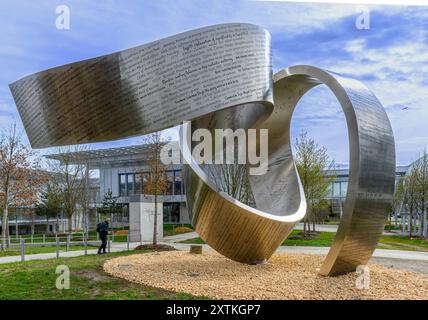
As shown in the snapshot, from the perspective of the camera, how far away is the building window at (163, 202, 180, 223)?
48.4 metres

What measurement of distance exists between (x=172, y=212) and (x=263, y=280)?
39.6 meters

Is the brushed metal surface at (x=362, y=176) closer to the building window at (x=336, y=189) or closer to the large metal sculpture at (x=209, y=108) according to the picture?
the large metal sculpture at (x=209, y=108)

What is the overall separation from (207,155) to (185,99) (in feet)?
16.0

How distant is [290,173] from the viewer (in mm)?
13281

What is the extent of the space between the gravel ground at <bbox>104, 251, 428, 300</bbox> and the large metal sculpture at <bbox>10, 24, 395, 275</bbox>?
1.99 ft

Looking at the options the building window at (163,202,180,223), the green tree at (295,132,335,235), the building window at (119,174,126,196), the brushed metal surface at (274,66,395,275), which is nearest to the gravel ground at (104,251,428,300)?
the brushed metal surface at (274,66,395,275)

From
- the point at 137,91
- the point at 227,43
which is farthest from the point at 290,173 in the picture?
the point at 137,91

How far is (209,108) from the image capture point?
900cm

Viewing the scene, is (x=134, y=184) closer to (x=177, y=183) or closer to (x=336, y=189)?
(x=177, y=183)

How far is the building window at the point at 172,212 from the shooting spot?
48438 millimetres

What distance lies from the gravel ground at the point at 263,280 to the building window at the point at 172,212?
116 ft

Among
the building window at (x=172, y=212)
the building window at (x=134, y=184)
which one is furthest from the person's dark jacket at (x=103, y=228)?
the building window at (x=172, y=212)

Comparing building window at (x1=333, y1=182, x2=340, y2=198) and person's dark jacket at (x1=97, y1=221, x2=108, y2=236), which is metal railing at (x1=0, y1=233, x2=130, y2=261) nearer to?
person's dark jacket at (x1=97, y1=221, x2=108, y2=236)
